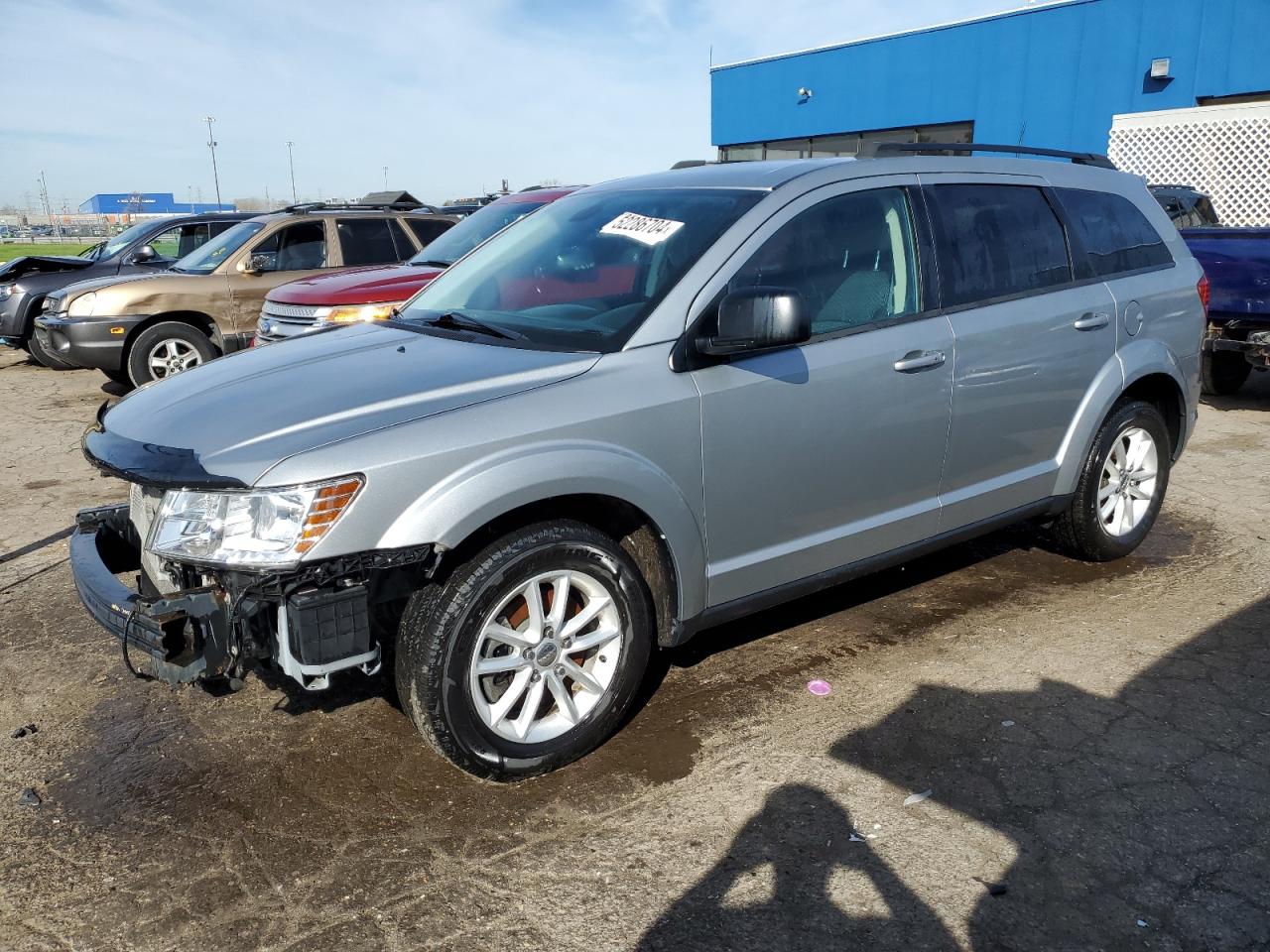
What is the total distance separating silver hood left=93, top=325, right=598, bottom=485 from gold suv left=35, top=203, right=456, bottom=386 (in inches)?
262

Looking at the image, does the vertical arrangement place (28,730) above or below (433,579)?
below

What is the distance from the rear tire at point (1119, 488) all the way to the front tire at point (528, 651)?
252 cm

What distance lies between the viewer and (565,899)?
8.74ft

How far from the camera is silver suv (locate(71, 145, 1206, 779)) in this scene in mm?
2781

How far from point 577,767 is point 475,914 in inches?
30.1

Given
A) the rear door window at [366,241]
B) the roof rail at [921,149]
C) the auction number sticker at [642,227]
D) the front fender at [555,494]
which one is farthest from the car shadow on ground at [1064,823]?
the rear door window at [366,241]

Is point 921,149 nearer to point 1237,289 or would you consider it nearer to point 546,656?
point 546,656

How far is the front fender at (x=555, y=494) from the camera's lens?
2.80m

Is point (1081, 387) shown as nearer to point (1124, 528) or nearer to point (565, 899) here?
point (1124, 528)

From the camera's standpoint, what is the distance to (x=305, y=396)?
10.2 feet

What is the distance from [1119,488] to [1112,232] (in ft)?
4.02

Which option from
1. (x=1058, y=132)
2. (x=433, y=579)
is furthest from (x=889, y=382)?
(x=1058, y=132)

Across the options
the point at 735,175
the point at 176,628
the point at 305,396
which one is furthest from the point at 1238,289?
the point at 176,628

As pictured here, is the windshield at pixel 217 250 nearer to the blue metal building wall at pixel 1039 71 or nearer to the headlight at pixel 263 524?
the headlight at pixel 263 524
